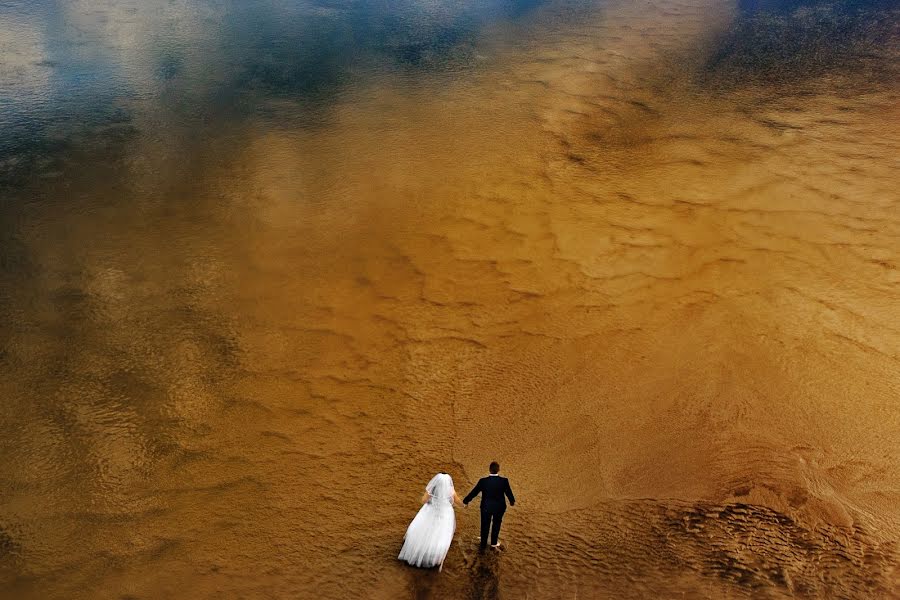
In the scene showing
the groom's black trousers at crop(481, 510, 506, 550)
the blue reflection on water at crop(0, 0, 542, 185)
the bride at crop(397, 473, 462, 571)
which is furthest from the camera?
the blue reflection on water at crop(0, 0, 542, 185)

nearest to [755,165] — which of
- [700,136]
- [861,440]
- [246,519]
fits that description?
[700,136]

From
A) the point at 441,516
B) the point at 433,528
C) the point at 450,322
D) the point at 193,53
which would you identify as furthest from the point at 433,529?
the point at 193,53

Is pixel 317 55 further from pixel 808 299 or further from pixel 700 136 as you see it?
pixel 808 299

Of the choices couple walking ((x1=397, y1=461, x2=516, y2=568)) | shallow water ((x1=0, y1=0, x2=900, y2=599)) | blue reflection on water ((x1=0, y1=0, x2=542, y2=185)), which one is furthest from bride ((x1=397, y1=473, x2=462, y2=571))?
blue reflection on water ((x1=0, y1=0, x2=542, y2=185))

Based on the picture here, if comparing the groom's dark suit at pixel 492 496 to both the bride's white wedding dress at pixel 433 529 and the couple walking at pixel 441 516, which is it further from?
the bride's white wedding dress at pixel 433 529

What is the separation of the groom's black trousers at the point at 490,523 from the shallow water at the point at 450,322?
0.25 m

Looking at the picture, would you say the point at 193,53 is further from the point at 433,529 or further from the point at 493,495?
the point at 493,495

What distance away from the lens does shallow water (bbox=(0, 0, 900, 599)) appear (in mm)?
5762

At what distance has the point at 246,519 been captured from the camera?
595 cm

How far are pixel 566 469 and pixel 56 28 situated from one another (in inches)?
639

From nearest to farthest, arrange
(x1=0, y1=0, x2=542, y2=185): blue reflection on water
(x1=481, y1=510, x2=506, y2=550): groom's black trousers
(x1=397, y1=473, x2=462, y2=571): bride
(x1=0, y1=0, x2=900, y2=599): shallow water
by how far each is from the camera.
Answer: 1. (x1=397, y1=473, x2=462, y2=571): bride
2. (x1=481, y1=510, x2=506, y2=550): groom's black trousers
3. (x1=0, y1=0, x2=900, y2=599): shallow water
4. (x1=0, y1=0, x2=542, y2=185): blue reflection on water

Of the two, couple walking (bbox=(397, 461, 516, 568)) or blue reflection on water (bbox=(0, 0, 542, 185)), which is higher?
blue reflection on water (bbox=(0, 0, 542, 185))

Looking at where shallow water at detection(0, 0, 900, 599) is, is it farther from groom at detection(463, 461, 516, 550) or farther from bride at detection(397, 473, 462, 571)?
groom at detection(463, 461, 516, 550)

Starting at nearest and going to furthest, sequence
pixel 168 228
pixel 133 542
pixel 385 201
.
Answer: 1. pixel 133 542
2. pixel 168 228
3. pixel 385 201
